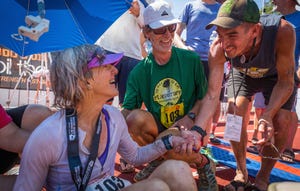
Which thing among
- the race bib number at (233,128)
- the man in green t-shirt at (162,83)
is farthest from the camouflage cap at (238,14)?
the race bib number at (233,128)

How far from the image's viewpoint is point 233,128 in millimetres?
2736

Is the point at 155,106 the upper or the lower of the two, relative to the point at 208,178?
upper

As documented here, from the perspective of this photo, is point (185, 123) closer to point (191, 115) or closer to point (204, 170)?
point (191, 115)

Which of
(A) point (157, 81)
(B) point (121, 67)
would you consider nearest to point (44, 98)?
(B) point (121, 67)

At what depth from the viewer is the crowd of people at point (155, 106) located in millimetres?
1619

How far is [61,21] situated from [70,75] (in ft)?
5.63

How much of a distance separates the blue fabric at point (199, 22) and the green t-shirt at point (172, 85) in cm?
133

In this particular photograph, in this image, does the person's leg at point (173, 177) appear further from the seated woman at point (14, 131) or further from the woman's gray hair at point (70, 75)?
the seated woman at point (14, 131)

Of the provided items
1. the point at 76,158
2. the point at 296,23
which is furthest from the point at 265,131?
the point at 296,23

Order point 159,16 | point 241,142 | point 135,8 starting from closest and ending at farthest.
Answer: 1. point 159,16
2. point 241,142
3. point 135,8

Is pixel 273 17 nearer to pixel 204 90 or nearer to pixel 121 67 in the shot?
pixel 204 90

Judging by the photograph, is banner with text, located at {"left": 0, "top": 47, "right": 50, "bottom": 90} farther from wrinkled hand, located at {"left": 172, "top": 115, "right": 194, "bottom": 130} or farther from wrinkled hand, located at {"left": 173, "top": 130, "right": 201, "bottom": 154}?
wrinkled hand, located at {"left": 173, "top": 130, "right": 201, "bottom": 154}

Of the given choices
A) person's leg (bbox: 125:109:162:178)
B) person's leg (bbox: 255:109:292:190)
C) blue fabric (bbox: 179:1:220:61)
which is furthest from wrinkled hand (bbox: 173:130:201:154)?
blue fabric (bbox: 179:1:220:61)

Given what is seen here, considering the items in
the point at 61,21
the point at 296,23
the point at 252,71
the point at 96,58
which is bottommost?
the point at 252,71
